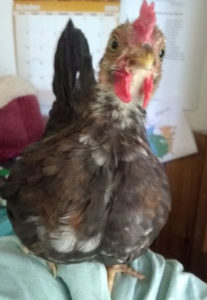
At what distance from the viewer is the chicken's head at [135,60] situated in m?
0.47

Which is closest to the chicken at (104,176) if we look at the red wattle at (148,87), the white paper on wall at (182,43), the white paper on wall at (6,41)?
the red wattle at (148,87)

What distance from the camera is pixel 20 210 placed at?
55 cm

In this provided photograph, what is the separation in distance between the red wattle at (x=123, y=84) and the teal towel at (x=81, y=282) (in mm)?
264

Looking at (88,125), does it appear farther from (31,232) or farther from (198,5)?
(198,5)

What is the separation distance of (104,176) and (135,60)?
146 millimetres

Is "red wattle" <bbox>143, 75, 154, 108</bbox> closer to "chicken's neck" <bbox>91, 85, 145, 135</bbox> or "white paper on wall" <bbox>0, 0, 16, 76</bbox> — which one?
"chicken's neck" <bbox>91, 85, 145, 135</bbox>

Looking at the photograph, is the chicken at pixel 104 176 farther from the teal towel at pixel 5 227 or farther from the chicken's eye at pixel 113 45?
the teal towel at pixel 5 227

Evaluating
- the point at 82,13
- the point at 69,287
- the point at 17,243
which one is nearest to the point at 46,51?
the point at 82,13

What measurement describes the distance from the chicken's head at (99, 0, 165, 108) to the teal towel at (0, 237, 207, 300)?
0.88 feet

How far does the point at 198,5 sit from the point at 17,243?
1.95ft

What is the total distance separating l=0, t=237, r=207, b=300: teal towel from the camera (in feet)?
1.95

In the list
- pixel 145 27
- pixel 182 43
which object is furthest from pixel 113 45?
pixel 182 43

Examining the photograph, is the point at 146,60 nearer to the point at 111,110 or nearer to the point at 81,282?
the point at 111,110

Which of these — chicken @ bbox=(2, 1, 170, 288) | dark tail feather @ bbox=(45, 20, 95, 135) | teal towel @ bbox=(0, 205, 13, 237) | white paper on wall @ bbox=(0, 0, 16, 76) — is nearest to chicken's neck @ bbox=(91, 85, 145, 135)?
chicken @ bbox=(2, 1, 170, 288)
